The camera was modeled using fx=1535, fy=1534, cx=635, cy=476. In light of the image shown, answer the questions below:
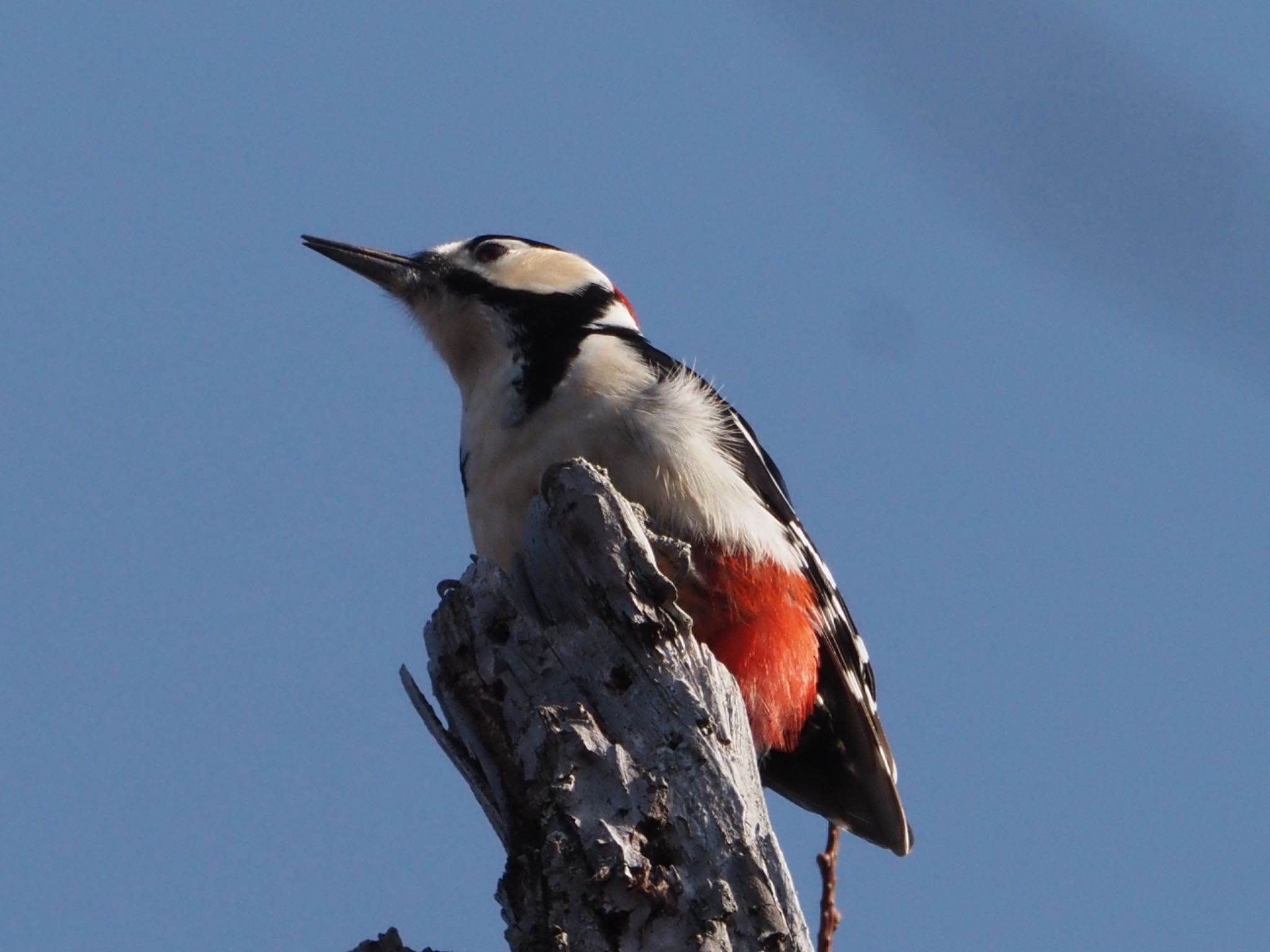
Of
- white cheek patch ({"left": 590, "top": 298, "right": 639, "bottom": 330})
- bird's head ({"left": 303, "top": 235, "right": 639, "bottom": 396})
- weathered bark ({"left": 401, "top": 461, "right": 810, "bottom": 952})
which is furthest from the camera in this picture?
white cheek patch ({"left": 590, "top": 298, "right": 639, "bottom": 330})

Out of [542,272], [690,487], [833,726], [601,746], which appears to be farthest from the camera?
[542,272]

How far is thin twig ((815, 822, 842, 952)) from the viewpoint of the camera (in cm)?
315

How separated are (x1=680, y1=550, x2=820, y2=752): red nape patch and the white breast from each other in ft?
0.24

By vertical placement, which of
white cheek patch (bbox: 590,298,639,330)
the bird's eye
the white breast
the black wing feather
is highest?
the bird's eye

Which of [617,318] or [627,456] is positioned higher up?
[617,318]

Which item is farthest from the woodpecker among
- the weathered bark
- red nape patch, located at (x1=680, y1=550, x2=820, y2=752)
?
the weathered bark

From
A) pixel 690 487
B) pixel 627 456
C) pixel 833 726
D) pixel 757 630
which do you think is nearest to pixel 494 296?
pixel 627 456

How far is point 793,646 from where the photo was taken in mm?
4234

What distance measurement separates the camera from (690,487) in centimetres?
408

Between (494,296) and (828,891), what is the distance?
240cm

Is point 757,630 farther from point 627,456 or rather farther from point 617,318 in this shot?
point 617,318

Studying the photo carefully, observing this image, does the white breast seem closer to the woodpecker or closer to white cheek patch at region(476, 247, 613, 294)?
the woodpecker

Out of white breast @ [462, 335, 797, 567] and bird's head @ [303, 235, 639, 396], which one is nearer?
white breast @ [462, 335, 797, 567]

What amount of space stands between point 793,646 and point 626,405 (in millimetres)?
809
